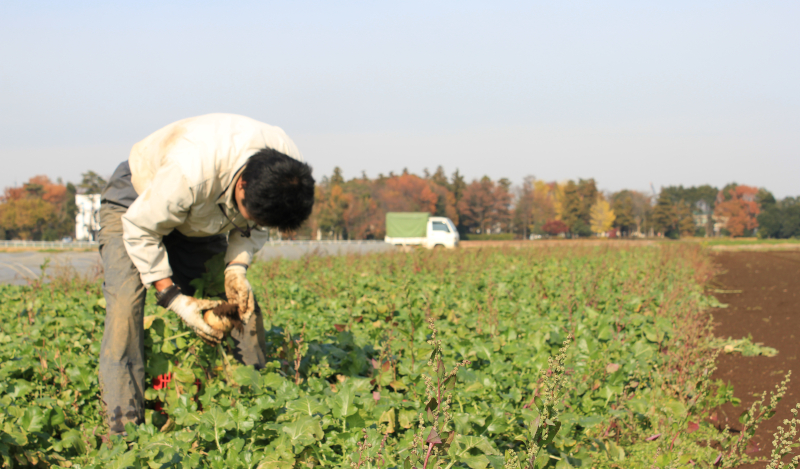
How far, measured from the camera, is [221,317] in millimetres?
2180

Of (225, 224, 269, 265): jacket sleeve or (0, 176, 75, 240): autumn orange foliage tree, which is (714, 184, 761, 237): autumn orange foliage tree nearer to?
(225, 224, 269, 265): jacket sleeve

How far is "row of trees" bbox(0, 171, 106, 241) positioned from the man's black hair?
53.1m

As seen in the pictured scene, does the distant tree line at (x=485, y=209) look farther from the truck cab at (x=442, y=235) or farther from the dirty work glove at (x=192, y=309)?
the dirty work glove at (x=192, y=309)

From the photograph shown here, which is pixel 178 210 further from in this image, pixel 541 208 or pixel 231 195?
pixel 541 208

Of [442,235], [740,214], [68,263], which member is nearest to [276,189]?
[68,263]

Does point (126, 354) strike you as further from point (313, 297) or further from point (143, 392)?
point (313, 297)

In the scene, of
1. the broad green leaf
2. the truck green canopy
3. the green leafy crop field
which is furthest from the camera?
the truck green canopy

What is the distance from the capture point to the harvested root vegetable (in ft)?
7.12

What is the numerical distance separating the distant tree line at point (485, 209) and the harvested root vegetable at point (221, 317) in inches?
1581

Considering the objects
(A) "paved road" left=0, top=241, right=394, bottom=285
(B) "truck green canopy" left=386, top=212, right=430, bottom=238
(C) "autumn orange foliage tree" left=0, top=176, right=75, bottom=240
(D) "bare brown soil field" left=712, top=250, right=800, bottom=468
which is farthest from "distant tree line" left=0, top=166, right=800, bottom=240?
(D) "bare brown soil field" left=712, top=250, right=800, bottom=468

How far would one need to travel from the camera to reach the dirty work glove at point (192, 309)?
85.1 inches

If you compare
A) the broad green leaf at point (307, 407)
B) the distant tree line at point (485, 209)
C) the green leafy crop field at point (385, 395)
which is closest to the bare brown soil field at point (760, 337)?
the green leafy crop field at point (385, 395)

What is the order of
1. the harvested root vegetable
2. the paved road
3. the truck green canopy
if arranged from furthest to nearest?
the truck green canopy → the paved road → the harvested root vegetable

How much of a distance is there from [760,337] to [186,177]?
4.58m
